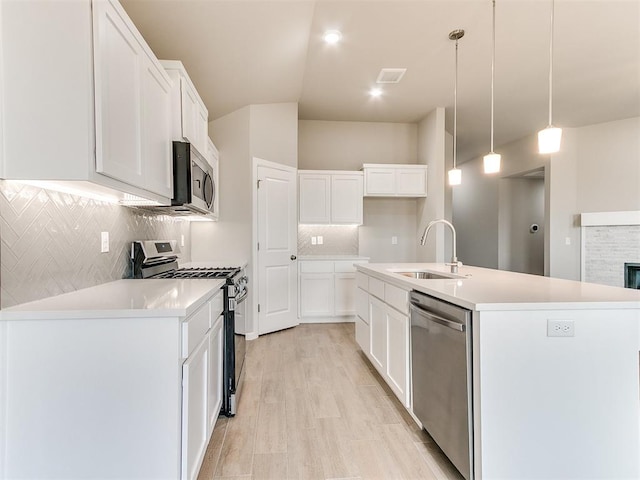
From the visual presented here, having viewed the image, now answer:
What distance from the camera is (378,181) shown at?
473 centimetres

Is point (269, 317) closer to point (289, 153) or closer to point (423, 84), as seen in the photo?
point (289, 153)

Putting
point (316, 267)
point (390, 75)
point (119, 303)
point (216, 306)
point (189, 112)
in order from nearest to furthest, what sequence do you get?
point (119, 303)
point (216, 306)
point (189, 112)
point (390, 75)
point (316, 267)

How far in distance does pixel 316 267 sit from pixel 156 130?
3000 mm

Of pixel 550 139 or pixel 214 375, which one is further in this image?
pixel 550 139

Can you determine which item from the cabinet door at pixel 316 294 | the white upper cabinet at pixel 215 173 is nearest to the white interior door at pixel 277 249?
the cabinet door at pixel 316 294

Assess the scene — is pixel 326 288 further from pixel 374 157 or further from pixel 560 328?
pixel 560 328

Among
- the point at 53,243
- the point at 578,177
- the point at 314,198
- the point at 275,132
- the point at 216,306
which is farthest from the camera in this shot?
the point at 578,177

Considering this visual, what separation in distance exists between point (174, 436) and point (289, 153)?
11.8ft

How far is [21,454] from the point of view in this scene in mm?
1151

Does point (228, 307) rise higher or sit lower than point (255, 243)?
lower

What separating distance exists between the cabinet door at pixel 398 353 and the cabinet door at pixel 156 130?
1673mm

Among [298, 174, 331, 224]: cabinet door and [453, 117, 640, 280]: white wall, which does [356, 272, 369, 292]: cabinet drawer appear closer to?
[298, 174, 331, 224]: cabinet door

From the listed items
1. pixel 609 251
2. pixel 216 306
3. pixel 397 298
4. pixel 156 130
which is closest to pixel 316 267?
pixel 397 298

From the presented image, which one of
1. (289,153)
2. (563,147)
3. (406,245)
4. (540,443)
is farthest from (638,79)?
Result: (540,443)
